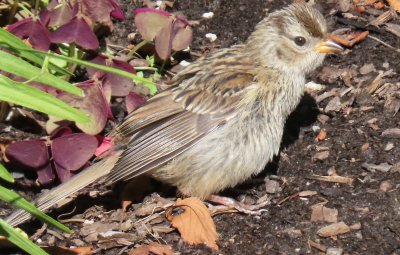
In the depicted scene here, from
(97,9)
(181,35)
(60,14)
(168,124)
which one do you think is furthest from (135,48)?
(168,124)

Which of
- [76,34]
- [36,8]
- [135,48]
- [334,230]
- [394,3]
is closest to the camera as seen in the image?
[334,230]

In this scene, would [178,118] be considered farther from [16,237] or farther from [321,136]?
[16,237]

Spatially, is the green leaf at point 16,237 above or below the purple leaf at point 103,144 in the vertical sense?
above

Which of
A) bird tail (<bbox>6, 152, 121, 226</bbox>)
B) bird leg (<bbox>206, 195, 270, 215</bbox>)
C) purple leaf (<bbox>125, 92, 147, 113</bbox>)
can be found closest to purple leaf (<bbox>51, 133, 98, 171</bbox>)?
bird tail (<bbox>6, 152, 121, 226</bbox>)

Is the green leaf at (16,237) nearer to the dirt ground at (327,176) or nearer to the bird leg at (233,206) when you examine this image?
the dirt ground at (327,176)

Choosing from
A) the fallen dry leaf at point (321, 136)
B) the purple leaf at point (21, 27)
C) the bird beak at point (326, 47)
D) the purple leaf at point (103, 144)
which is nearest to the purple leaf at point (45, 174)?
the purple leaf at point (103, 144)
